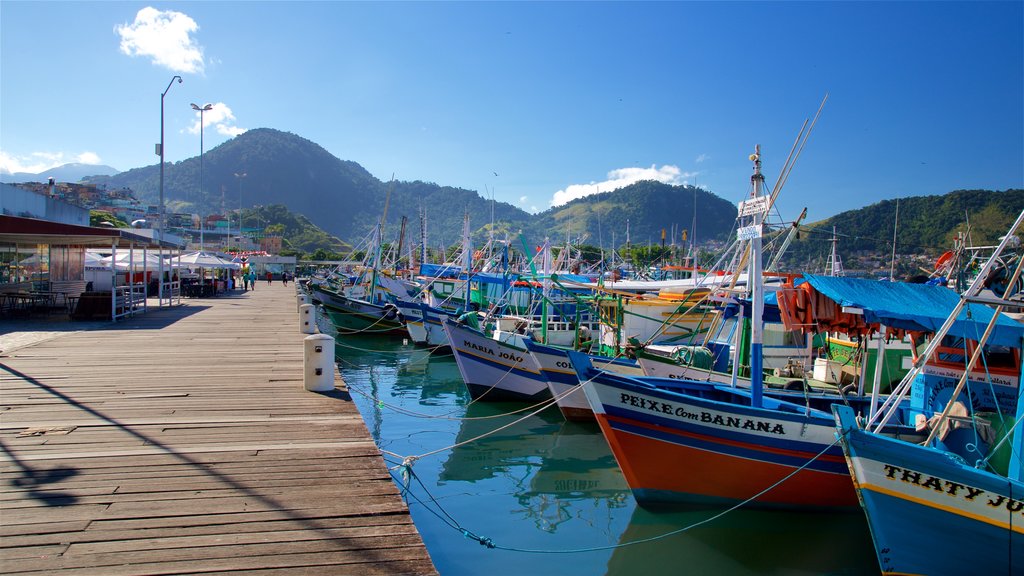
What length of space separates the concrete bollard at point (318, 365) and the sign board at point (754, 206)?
655 cm

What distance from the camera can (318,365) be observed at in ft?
30.9

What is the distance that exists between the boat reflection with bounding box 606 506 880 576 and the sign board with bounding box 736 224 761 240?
161 inches

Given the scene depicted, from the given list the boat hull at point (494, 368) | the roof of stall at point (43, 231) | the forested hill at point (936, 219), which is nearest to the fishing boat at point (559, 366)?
the boat hull at point (494, 368)

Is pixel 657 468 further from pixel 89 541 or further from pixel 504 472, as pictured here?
pixel 89 541

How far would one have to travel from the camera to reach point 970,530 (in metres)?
6.35

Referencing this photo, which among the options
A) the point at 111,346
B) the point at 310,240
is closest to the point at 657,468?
the point at 111,346

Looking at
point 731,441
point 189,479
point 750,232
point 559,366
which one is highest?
point 750,232

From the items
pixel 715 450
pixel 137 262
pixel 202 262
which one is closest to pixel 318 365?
pixel 715 450

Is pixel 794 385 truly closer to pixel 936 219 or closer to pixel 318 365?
pixel 318 365

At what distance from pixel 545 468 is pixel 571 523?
256 cm

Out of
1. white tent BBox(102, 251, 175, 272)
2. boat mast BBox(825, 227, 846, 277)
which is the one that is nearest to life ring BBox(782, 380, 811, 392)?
boat mast BBox(825, 227, 846, 277)

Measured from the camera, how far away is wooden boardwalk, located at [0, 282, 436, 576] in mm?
4242

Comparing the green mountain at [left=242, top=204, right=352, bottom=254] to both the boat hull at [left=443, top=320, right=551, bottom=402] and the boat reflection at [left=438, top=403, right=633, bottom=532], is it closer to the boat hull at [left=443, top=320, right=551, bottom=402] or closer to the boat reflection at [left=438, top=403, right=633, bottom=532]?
the boat hull at [left=443, top=320, right=551, bottom=402]

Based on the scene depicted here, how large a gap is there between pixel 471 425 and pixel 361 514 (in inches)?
402
